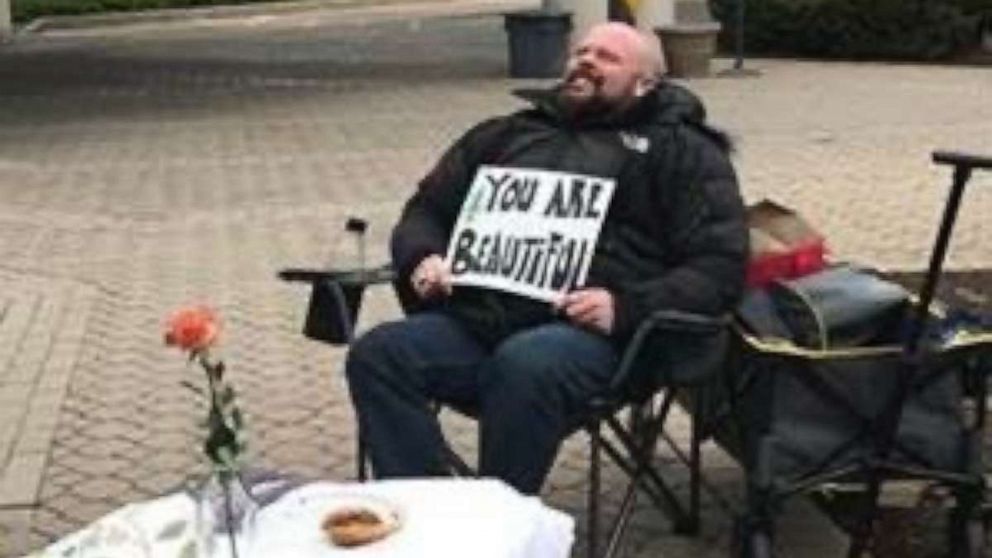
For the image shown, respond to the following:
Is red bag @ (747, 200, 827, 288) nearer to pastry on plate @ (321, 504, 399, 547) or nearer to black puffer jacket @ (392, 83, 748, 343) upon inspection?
black puffer jacket @ (392, 83, 748, 343)

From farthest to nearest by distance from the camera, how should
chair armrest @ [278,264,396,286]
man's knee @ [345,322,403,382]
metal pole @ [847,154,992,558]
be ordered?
chair armrest @ [278,264,396,286], man's knee @ [345,322,403,382], metal pole @ [847,154,992,558]

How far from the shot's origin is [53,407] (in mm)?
6270

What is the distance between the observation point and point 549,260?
438cm

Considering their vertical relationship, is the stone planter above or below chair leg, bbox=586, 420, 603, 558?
below

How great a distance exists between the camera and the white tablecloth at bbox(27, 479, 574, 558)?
3072 mm

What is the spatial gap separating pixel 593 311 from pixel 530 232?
0.30 meters

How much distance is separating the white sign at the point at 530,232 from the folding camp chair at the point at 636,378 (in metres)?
0.25

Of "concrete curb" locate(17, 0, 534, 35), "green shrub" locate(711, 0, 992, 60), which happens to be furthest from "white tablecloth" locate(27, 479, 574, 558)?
"concrete curb" locate(17, 0, 534, 35)

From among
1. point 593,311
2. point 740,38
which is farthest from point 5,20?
point 593,311

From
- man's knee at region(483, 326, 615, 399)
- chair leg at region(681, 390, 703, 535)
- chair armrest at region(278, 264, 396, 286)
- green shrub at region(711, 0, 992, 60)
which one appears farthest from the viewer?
green shrub at region(711, 0, 992, 60)

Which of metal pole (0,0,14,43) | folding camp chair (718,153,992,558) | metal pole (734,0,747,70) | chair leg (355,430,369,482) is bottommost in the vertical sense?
metal pole (0,0,14,43)

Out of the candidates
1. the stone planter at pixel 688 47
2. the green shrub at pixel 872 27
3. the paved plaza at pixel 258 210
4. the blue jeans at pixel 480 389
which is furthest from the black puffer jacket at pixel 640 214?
the green shrub at pixel 872 27

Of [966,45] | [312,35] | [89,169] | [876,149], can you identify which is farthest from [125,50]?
[876,149]

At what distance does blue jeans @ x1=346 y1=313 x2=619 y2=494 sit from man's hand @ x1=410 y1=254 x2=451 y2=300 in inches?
2.2
